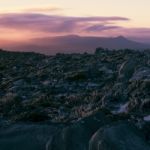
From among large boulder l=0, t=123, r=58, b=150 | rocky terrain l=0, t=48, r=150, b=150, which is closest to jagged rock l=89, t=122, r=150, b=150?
rocky terrain l=0, t=48, r=150, b=150

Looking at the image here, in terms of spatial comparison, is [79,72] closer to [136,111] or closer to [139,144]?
[136,111]

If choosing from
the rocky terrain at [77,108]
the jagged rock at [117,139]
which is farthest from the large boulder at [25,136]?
the jagged rock at [117,139]

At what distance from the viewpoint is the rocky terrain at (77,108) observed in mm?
18609

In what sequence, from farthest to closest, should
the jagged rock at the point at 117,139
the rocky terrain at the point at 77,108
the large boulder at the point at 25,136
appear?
the large boulder at the point at 25,136, the rocky terrain at the point at 77,108, the jagged rock at the point at 117,139

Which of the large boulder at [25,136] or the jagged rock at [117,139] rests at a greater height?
the jagged rock at [117,139]

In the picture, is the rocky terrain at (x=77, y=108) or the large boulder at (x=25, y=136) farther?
the large boulder at (x=25, y=136)

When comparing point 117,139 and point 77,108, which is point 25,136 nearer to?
point 117,139

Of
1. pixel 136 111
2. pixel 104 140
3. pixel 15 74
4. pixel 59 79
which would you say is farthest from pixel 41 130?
pixel 15 74

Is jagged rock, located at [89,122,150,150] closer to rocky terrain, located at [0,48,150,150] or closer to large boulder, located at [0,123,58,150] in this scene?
rocky terrain, located at [0,48,150,150]

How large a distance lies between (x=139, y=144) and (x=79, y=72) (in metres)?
22.1

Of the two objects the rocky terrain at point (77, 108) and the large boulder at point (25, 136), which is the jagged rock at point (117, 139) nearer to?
the rocky terrain at point (77, 108)

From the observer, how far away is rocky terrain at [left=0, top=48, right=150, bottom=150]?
18.6 m

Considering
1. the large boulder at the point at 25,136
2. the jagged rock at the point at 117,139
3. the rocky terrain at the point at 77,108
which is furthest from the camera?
the large boulder at the point at 25,136

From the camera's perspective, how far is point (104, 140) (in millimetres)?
17562
